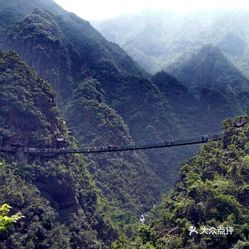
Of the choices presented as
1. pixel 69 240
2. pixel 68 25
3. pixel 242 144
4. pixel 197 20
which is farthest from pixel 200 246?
pixel 197 20

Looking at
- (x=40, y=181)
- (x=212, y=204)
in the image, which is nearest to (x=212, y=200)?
(x=212, y=204)

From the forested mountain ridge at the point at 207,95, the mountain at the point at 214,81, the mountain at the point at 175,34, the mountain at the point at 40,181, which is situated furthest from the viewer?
the mountain at the point at 175,34

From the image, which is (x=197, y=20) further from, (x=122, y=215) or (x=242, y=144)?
(x=242, y=144)

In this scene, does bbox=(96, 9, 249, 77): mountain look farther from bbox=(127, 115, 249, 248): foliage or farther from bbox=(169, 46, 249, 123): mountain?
bbox=(127, 115, 249, 248): foliage

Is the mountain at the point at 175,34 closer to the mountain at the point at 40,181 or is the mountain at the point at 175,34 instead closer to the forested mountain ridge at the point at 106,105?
the forested mountain ridge at the point at 106,105

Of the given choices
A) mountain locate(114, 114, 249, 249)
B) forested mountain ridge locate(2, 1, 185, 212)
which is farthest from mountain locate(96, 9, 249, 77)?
mountain locate(114, 114, 249, 249)

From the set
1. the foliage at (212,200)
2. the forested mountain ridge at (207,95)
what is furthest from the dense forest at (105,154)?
the forested mountain ridge at (207,95)

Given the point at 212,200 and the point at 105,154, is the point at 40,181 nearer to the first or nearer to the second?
the point at 105,154
